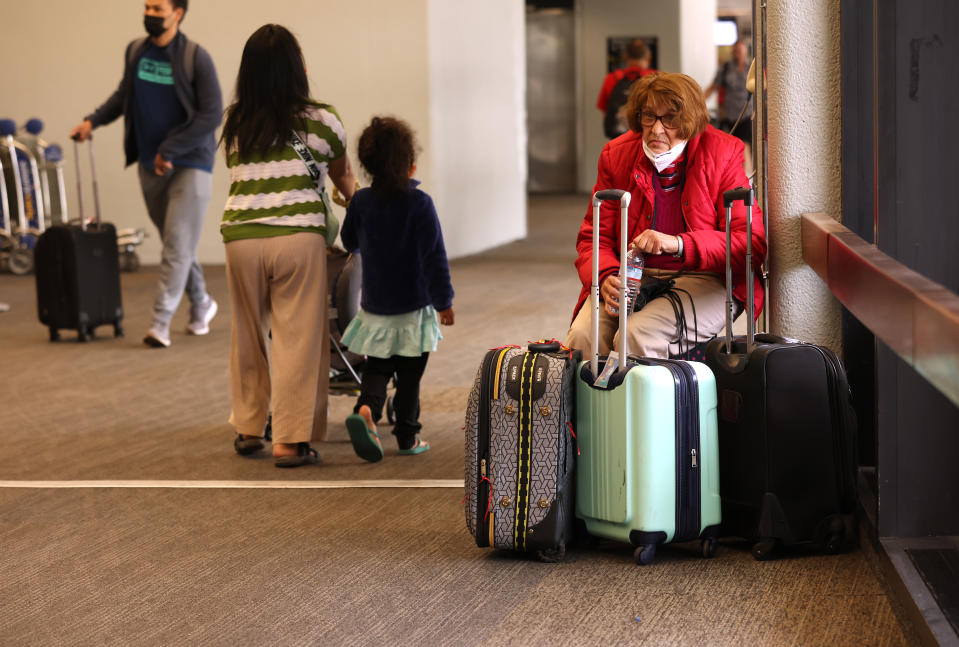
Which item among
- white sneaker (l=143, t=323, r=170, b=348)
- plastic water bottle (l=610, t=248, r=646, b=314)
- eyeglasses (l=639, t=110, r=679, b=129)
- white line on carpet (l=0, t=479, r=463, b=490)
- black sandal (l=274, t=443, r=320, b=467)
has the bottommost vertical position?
white line on carpet (l=0, t=479, r=463, b=490)

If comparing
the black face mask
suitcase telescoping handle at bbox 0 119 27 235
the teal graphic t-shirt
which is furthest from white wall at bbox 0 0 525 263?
the black face mask

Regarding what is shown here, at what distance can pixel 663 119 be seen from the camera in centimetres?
363

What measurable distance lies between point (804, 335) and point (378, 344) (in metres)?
1.47

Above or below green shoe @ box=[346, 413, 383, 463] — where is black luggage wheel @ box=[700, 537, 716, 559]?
below

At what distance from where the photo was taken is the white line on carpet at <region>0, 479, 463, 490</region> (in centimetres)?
401

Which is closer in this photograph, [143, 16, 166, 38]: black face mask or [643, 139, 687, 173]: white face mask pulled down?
[643, 139, 687, 173]: white face mask pulled down

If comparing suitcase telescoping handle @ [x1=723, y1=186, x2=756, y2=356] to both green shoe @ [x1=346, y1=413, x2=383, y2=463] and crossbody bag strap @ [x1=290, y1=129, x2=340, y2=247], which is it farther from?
crossbody bag strap @ [x1=290, y1=129, x2=340, y2=247]

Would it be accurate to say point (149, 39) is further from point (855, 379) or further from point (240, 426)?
point (855, 379)

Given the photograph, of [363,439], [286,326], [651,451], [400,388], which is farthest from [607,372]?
[286,326]

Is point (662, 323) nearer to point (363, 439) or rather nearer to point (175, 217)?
point (363, 439)

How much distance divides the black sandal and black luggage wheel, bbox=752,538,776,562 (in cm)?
176

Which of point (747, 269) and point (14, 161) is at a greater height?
point (14, 161)

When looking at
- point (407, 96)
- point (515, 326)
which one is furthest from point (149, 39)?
point (407, 96)

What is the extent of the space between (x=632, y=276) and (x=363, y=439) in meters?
1.19
